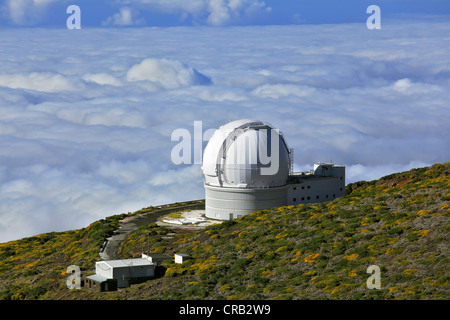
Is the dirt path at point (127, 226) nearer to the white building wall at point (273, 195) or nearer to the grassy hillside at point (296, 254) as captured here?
the grassy hillside at point (296, 254)

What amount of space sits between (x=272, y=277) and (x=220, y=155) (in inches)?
883

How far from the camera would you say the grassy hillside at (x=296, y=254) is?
4119 cm

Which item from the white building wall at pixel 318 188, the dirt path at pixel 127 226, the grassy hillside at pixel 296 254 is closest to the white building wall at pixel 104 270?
the grassy hillside at pixel 296 254

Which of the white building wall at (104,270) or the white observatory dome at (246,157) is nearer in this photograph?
the white building wall at (104,270)

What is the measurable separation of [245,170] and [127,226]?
40.2ft

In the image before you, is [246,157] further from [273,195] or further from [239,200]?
[273,195]

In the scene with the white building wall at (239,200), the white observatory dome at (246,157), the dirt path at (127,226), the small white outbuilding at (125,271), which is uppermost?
the white observatory dome at (246,157)

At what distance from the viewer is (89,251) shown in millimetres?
56781

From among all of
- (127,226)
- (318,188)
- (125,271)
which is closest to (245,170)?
(318,188)

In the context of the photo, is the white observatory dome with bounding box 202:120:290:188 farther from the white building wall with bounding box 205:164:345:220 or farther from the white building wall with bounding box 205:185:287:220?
the white building wall with bounding box 205:164:345:220

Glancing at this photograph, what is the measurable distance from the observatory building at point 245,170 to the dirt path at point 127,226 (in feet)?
19.9

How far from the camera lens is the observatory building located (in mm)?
64938
